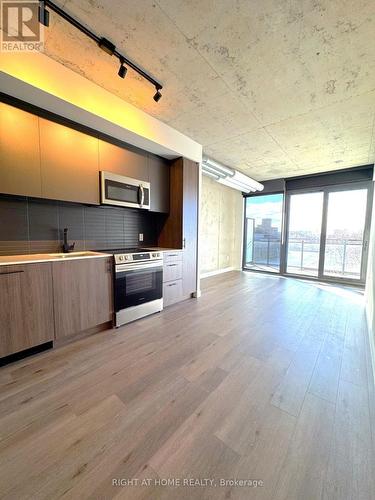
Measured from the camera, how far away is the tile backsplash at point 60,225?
219 cm

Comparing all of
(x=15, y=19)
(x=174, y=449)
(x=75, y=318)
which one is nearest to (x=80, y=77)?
(x=15, y=19)

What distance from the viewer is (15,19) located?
1.60m

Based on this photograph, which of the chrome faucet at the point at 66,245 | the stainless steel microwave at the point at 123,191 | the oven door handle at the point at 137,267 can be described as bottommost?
the oven door handle at the point at 137,267

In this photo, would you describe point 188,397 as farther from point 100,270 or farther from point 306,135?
point 306,135

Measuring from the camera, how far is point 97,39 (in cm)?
164

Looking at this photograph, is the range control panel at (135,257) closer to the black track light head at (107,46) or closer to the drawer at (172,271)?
the drawer at (172,271)

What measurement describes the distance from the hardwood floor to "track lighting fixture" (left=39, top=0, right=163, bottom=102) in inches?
107

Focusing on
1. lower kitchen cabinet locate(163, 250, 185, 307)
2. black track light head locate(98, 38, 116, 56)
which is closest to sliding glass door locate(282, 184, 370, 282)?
lower kitchen cabinet locate(163, 250, 185, 307)

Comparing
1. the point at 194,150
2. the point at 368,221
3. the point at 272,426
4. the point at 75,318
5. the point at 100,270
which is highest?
the point at 194,150

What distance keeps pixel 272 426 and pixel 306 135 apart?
3.81 meters

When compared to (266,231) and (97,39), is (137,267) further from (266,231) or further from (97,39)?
(266,231)

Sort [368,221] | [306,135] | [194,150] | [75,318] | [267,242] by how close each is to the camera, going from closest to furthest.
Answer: [75,318] → [306,135] → [194,150] → [368,221] → [267,242]

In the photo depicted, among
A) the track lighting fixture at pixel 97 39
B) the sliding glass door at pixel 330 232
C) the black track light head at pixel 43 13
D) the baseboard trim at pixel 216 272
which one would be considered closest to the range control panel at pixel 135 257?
the track lighting fixture at pixel 97 39

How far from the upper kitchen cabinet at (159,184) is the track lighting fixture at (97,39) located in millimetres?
1179
